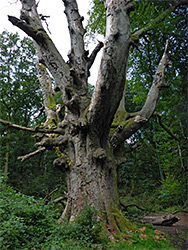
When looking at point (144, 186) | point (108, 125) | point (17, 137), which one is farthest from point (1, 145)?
point (108, 125)

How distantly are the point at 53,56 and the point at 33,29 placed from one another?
0.77 metres

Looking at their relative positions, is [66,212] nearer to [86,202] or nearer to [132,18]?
[86,202]

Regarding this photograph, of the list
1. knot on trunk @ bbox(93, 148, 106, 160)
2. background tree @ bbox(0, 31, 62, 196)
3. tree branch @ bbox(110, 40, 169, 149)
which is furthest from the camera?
background tree @ bbox(0, 31, 62, 196)

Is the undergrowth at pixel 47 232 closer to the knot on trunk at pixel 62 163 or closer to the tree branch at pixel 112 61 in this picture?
the knot on trunk at pixel 62 163

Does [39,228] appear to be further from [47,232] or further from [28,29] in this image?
[28,29]

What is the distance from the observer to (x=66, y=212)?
15.2ft

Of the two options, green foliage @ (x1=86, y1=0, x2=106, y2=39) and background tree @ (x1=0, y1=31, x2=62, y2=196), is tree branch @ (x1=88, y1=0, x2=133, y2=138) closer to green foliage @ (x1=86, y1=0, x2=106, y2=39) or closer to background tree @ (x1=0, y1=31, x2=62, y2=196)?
green foliage @ (x1=86, y1=0, x2=106, y2=39)

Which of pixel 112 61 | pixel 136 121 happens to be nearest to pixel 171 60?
pixel 136 121

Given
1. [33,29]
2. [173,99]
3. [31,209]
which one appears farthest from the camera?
[173,99]

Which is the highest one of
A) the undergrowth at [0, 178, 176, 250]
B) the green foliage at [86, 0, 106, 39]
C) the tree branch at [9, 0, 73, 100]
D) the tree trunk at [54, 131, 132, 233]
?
the green foliage at [86, 0, 106, 39]

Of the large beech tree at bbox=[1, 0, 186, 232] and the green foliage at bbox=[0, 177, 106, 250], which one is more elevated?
the large beech tree at bbox=[1, 0, 186, 232]

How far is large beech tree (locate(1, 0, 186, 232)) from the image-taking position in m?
4.11

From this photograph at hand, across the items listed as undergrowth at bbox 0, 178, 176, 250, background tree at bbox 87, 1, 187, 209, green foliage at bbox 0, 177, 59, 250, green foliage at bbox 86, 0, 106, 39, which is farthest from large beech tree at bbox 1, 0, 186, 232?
green foliage at bbox 86, 0, 106, 39

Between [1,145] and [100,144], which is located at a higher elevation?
[1,145]
